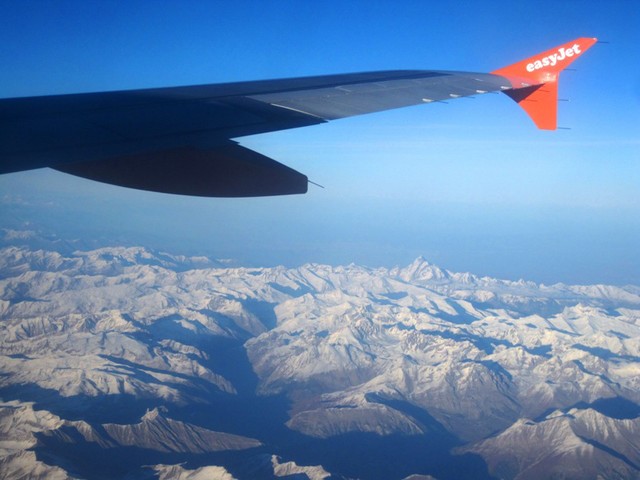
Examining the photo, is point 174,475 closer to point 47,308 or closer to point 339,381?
point 339,381

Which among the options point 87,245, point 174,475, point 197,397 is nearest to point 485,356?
point 197,397

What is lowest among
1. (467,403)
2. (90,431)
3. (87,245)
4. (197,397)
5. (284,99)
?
(467,403)

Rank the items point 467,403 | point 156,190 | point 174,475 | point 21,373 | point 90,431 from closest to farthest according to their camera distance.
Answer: point 156,190 → point 174,475 → point 90,431 → point 21,373 → point 467,403

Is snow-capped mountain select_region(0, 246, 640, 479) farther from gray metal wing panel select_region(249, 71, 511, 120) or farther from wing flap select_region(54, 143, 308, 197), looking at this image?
wing flap select_region(54, 143, 308, 197)

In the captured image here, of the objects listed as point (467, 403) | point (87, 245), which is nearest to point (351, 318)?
point (467, 403)

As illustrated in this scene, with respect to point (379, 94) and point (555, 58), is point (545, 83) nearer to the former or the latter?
point (555, 58)

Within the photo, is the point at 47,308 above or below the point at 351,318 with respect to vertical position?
above

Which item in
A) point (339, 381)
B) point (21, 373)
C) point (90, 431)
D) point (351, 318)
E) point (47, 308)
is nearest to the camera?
point (90, 431)

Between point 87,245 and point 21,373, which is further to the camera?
point 87,245
